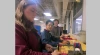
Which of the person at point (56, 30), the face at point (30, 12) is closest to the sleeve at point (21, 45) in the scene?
the face at point (30, 12)

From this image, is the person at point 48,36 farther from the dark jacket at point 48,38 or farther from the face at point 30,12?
the face at point 30,12

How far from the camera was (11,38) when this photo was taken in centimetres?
142

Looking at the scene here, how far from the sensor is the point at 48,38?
1.49m

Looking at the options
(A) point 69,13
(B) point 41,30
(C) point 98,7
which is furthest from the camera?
(A) point 69,13

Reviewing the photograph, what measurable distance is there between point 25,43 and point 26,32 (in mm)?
104

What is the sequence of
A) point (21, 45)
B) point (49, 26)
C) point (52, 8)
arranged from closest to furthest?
point (21, 45) → point (49, 26) → point (52, 8)

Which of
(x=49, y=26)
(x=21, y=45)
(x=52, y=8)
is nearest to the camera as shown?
(x=21, y=45)

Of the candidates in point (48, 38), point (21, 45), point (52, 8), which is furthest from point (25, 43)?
point (52, 8)

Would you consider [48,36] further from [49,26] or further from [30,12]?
[30,12]

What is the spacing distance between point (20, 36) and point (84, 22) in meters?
0.59

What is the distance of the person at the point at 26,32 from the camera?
4.49 feet

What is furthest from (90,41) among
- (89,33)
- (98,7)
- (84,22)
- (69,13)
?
(69,13)

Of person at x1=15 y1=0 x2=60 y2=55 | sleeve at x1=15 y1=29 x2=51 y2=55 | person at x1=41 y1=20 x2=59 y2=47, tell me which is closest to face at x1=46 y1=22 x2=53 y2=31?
Result: person at x1=41 y1=20 x2=59 y2=47

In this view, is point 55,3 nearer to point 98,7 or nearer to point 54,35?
point 54,35
